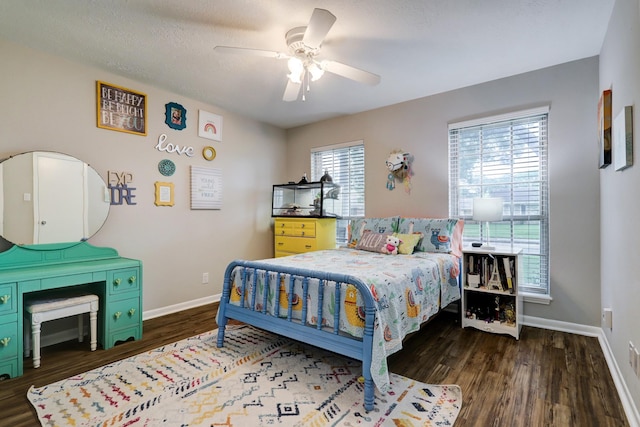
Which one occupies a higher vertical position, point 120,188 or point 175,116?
point 175,116

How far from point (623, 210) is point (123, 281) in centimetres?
382

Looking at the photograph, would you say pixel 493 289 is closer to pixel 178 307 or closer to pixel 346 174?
pixel 346 174

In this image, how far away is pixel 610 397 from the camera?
1927 mm

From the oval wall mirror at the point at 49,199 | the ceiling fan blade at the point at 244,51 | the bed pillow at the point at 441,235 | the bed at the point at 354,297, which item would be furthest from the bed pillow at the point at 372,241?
the oval wall mirror at the point at 49,199

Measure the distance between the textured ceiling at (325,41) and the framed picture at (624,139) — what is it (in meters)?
0.88

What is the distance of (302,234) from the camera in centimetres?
435

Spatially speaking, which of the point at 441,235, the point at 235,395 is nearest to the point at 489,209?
the point at 441,235

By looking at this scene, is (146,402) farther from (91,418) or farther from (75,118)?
(75,118)

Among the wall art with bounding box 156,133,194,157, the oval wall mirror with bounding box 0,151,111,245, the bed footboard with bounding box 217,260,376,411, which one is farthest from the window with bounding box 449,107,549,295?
the oval wall mirror with bounding box 0,151,111,245

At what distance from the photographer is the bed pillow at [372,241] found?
11.5ft

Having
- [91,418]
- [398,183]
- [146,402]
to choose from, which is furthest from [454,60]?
[91,418]

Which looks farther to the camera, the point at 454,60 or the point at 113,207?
the point at 113,207

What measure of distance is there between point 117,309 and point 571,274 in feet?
13.8

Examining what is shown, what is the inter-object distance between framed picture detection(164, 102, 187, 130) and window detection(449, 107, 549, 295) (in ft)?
10.6
